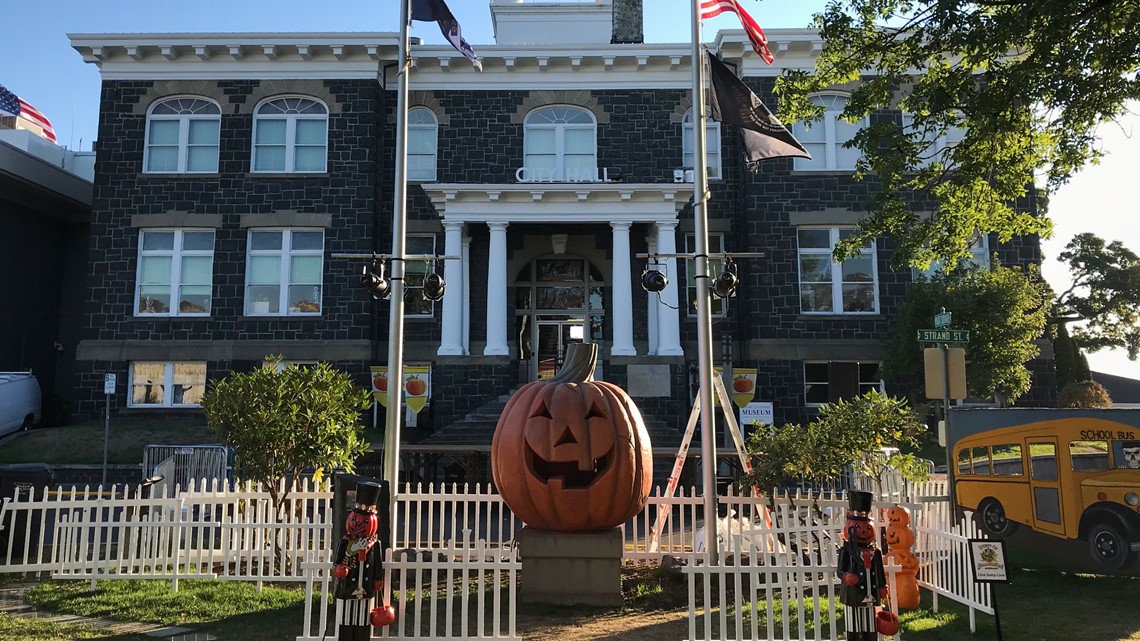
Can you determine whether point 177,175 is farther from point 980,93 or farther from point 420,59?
point 980,93

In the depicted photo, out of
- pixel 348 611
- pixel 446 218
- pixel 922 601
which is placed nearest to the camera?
pixel 348 611

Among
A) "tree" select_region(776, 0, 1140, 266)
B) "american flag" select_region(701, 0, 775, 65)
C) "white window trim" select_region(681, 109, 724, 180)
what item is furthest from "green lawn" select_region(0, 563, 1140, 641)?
"white window trim" select_region(681, 109, 724, 180)

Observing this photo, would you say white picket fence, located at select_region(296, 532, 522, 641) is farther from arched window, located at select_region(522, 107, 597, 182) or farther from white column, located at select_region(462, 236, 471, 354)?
arched window, located at select_region(522, 107, 597, 182)

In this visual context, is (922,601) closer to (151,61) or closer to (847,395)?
(847,395)

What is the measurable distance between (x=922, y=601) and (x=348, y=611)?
235 inches

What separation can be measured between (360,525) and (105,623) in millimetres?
3473

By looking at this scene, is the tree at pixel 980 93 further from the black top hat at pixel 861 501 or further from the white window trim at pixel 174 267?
the white window trim at pixel 174 267

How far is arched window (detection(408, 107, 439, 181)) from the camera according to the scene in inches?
901

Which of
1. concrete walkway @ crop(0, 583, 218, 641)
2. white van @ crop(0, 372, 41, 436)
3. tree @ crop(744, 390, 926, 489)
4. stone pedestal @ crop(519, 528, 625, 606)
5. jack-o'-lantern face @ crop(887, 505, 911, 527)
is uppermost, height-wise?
white van @ crop(0, 372, 41, 436)

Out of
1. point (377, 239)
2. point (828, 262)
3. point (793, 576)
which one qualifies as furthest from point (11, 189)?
point (793, 576)

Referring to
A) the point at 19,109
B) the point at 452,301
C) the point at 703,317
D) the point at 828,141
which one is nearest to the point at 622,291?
the point at 452,301

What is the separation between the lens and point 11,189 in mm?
24578

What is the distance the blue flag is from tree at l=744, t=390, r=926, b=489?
6.62 m

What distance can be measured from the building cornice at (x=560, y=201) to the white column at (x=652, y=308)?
907 mm
